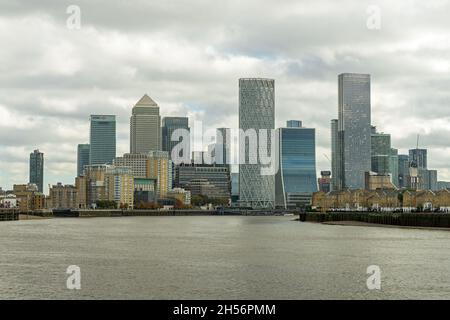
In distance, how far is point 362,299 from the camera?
55.3 m

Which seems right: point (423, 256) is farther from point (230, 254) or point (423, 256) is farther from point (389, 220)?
point (389, 220)

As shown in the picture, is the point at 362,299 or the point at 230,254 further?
the point at 230,254

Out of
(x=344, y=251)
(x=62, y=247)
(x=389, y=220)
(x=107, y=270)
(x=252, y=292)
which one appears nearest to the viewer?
(x=252, y=292)

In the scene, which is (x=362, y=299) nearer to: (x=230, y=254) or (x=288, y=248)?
(x=230, y=254)

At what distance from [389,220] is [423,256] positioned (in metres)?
103

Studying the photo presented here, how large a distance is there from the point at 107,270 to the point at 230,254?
22.1 meters

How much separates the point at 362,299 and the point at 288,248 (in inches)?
1796

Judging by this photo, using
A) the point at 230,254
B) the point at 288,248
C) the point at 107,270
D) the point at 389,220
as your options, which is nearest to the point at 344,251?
the point at 288,248
